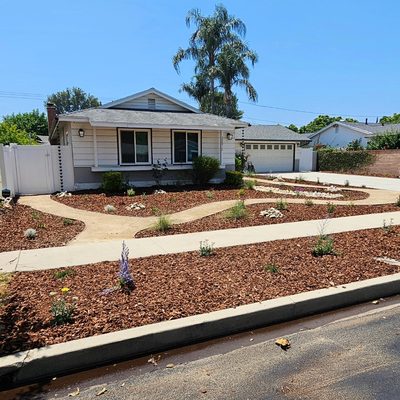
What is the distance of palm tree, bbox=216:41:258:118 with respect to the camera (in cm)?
2889

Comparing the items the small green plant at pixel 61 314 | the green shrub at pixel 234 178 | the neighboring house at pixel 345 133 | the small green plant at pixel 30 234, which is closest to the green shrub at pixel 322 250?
the small green plant at pixel 61 314

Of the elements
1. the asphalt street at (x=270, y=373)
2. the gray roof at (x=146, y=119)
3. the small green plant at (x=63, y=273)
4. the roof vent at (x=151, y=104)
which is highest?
the roof vent at (x=151, y=104)

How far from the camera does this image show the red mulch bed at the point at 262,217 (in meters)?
7.75

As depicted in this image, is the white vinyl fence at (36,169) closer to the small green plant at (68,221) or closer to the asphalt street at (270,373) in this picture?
the small green plant at (68,221)

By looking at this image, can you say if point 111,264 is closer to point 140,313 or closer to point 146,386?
point 140,313

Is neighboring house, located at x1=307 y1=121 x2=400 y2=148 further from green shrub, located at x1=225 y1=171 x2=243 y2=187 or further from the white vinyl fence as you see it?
the white vinyl fence

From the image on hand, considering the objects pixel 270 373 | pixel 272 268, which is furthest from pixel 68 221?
pixel 270 373

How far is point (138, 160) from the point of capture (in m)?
15.2

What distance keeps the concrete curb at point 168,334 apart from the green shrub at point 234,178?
11.7 metres

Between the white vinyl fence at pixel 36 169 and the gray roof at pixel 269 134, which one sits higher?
the gray roof at pixel 269 134

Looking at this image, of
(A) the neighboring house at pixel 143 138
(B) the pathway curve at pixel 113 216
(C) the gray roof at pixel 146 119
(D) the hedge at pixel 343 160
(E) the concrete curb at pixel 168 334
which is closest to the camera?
(E) the concrete curb at pixel 168 334

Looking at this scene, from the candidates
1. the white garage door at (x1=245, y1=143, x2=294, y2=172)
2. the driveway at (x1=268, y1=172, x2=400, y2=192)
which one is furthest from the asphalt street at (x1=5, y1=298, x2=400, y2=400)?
the white garage door at (x1=245, y1=143, x2=294, y2=172)

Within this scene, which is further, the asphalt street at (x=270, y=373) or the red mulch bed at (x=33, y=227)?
the red mulch bed at (x=33, y=227)

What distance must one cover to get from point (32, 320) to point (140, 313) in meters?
1.07
